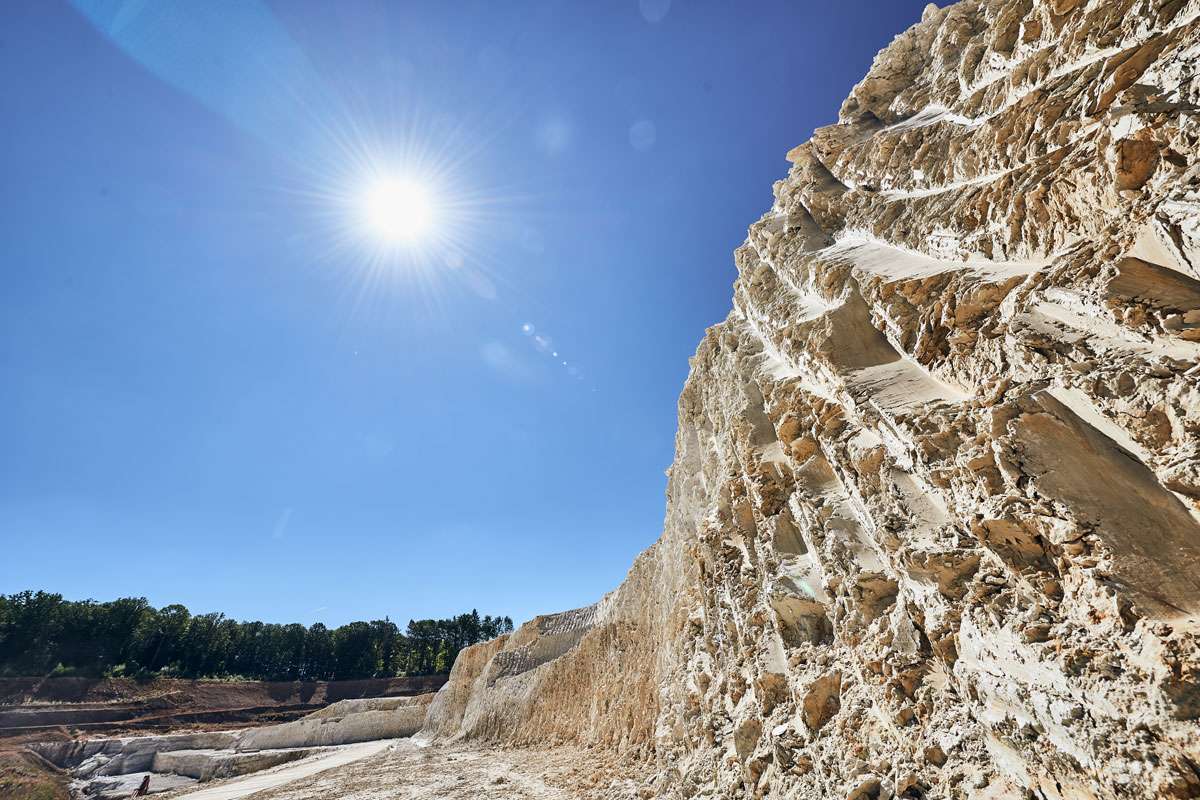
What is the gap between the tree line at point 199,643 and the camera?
58.2 metres

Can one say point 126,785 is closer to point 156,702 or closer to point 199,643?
point 156,702

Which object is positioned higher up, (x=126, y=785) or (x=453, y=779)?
(x=453, y=779)

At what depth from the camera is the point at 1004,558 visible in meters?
4.73

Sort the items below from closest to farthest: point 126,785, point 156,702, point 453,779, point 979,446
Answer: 1. point 979,446
2. point 453,779
3. point 126,785
4. point 156,702

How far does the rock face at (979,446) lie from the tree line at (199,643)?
7836 centimetres

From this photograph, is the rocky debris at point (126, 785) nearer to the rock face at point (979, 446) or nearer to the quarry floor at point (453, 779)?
the quarry floor at point (453, 779)

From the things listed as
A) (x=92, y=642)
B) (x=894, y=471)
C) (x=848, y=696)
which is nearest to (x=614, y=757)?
(x=848, y=696)

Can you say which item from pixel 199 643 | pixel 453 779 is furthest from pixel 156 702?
pixel 453 779

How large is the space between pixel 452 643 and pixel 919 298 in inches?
3455

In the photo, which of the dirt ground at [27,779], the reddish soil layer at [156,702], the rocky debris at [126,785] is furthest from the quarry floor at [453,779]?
the reddish soil layer at [156,702]

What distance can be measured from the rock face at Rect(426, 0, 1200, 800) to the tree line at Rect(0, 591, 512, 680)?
257 ft

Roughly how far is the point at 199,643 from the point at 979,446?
95105 millimetres

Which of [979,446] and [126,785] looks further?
[126,785]

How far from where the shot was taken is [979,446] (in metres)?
5.14
